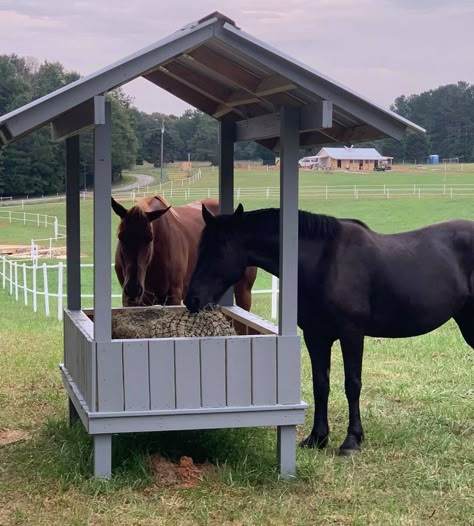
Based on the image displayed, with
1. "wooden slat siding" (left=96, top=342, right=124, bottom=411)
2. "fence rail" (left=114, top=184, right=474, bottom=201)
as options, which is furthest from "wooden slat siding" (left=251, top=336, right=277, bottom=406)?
"fence rail" (left=114, top=184, right=474, bottom=201)

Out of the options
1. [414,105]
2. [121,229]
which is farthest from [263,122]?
[414,105]

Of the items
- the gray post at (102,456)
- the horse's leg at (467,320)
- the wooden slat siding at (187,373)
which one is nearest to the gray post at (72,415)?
the gray post at (102,456)

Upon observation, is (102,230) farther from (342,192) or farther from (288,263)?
(342,192)

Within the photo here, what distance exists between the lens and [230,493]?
14.8 feet

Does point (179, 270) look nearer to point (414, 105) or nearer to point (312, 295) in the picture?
point (312, 295)

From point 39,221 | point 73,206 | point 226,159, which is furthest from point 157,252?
point 39,221

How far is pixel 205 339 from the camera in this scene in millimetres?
4672

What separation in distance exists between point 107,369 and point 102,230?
2.63 ft

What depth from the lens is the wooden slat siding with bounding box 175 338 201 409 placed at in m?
4.64

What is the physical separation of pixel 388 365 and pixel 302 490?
3896mm

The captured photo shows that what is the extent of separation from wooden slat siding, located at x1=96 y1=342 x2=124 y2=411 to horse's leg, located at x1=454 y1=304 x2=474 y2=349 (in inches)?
115

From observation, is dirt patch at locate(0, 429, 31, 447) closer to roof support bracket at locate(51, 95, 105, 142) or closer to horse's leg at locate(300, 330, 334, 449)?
horse's leg at locate(300, 330, 334, 449)

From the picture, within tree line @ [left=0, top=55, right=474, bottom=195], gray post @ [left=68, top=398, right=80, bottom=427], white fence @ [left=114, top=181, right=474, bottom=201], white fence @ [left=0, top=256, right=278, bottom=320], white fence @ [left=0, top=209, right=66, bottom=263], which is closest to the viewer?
gray post @ [left=68, top=398, right=80, bottom=427]

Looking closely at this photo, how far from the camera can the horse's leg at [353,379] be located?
545 centimetres
